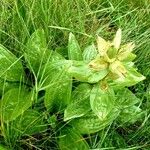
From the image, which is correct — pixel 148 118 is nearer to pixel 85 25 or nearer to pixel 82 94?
pixel 82 94

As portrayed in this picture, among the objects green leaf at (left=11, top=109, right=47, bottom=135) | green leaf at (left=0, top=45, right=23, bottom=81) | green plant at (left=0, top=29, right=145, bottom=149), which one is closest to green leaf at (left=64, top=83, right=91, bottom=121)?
green plant at (left=0, top=29, right=145, bottom=149)

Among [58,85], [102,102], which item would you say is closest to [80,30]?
[58,85]

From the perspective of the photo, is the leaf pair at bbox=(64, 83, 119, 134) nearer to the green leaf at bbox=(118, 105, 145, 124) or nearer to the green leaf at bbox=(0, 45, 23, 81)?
the green leaf at bbox=(118, 105, 145, 124)

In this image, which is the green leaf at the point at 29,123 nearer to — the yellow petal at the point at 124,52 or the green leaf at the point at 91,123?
the green leaf at the point at 91,123

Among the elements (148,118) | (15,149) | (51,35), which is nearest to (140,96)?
(148,118)

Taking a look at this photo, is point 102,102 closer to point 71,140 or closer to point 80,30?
point 71,140
